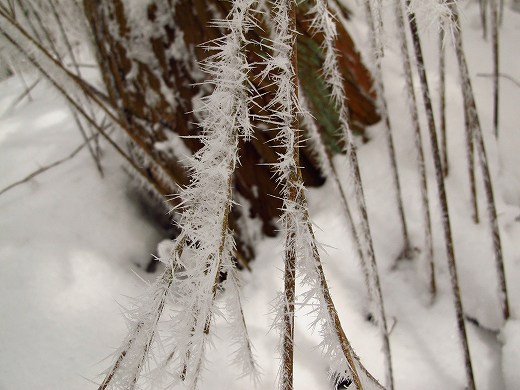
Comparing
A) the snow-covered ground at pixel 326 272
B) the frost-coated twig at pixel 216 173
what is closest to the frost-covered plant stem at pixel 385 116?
the snow-covered ground at pixel 326 272

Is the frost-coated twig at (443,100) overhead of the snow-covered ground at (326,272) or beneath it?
overhead

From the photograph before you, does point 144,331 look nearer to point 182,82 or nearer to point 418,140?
point 418,140

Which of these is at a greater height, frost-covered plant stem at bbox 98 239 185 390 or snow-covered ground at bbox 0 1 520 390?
frost-covered plant stem at bbox 98 239 185 390

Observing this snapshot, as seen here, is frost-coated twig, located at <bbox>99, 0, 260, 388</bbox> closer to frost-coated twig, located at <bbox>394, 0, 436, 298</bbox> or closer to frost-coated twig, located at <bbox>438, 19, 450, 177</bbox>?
frost-coated twig, located at <bbox>394, 0, 436, 298</bbox>

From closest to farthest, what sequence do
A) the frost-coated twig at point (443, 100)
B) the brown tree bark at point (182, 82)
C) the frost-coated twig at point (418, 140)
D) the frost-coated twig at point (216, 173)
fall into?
the frost-coated twig at point (216, 173) → the frost-coated twig at point (418, 140) → the frost-coated twig at point (443, 100) → the brown tree bark at point (182, 82)

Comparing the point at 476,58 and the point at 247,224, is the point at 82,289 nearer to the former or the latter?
the point at 247,224

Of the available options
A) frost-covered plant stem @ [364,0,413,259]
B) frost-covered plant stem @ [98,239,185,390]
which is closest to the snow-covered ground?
frost-covered plant stem @ [364,0,413,259]

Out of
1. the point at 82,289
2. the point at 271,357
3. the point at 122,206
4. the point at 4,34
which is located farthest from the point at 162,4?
the point at 271,357

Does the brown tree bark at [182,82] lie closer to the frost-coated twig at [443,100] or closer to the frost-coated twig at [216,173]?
the frost-coated twig at [443,100]

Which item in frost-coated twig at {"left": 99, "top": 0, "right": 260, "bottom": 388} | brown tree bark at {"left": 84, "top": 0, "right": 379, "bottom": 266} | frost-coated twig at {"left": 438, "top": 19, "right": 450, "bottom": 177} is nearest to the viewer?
frost-coated twig at {"left": 99, "top": 0, "right": 260, "bottom": 388}
